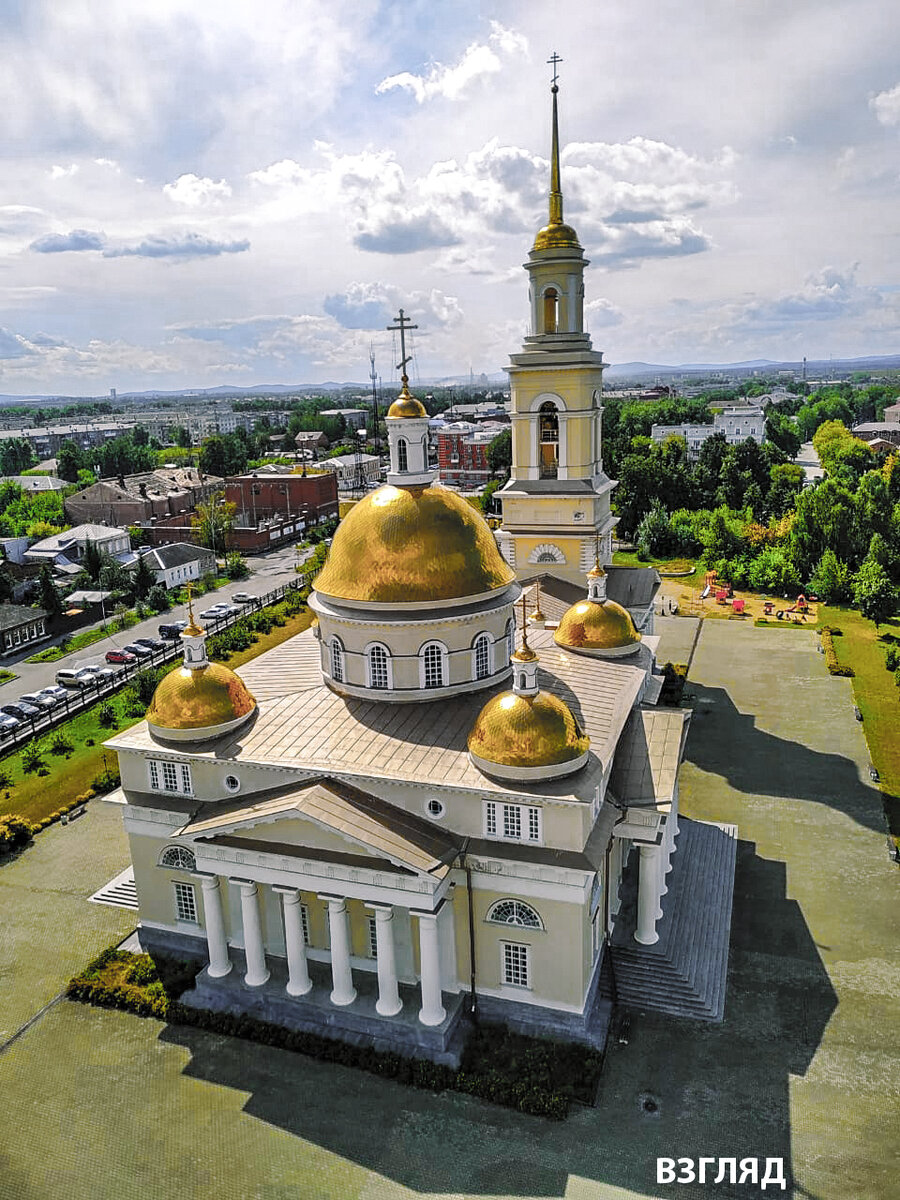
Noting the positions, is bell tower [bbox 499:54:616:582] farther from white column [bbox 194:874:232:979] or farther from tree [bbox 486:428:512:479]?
tree [bbox 486:428:512:479]

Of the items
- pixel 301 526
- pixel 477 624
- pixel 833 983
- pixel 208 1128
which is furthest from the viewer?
pixel 301 526

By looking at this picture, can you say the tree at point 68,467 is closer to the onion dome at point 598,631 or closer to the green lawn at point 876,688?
the green lawn at point 876,688

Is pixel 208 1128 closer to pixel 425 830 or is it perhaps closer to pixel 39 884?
pixel 425 830

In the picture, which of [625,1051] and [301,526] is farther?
[301,526]

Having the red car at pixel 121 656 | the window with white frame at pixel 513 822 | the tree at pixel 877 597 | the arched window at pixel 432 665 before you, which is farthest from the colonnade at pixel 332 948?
the tree at pixel 877 597

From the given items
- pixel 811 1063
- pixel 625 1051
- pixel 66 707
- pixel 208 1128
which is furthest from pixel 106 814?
pixel 811 1063
